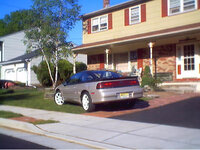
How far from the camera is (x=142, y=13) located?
17.9 m

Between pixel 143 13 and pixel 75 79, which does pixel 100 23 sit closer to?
pixel 143 13

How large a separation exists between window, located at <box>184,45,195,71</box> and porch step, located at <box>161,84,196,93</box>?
6.27 ft

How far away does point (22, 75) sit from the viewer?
27.8m

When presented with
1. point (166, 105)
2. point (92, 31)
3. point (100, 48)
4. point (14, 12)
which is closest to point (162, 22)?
point (100, 48)

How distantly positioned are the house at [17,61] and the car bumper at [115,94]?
505 inches

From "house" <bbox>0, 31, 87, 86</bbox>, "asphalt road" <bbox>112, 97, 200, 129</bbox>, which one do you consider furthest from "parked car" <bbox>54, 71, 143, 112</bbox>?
"house" <bbox>0, 31, 87, 86</bbox>

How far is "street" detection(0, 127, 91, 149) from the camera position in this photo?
19.5 feet

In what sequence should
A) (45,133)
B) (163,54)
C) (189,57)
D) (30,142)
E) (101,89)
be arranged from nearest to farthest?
(30,142) < (45,133) < (101,89) < (189,57) < (163,54)

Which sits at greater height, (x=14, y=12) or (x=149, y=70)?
(x=14, y=12)

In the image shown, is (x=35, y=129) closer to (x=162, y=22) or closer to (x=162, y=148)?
(x=162, y=148)

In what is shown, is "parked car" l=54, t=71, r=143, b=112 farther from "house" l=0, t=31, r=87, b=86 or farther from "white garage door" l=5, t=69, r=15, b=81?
"white garage door" l=5, t=69, r=15, b=81

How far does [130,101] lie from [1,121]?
4797mm

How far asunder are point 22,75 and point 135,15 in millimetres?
14826

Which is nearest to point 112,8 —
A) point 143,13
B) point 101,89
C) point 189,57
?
point 143,13
